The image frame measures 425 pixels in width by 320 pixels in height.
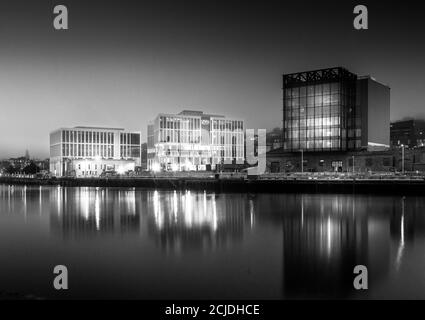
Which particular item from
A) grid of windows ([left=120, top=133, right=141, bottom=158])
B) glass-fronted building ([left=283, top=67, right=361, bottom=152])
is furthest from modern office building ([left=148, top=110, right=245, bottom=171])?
glass-fronted building ([left=283, top=67, right=361, bottom=152])

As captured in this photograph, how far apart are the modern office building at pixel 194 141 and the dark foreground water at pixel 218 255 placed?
117m

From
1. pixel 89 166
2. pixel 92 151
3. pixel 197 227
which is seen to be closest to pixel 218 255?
pixel 197 227

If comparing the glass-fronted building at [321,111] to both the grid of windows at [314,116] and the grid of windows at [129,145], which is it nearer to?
the grid of windows at [314,116]

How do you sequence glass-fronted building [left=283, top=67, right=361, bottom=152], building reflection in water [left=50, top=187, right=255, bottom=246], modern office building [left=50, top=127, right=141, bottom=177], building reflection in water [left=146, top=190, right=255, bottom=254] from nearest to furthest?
building reflection in water [left=146, top=190, right=255, bottom=254] < building reflection in water [left=50, top=187, right=255, bottom=246] < glass-fronted building [left=283, top=67, right=361, bottom=152] < modern office building [left=50, top=127, right=141, bottom=177]

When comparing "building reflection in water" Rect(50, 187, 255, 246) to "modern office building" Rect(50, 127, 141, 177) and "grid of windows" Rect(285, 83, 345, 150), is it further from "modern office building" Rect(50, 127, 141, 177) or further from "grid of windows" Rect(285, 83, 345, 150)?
"modern office building" Rect(50, 127, 141, 177)

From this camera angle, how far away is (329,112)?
327 ft

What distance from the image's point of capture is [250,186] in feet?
239

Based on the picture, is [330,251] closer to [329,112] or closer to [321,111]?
[329,112]

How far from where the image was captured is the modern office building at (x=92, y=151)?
17038 centimetres

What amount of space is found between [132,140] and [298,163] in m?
101

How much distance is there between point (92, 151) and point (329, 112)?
111 m

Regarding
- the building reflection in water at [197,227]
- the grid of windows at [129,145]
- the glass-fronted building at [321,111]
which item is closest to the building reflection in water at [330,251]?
the building reflection in water at [197,227]

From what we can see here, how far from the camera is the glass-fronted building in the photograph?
323 ft
